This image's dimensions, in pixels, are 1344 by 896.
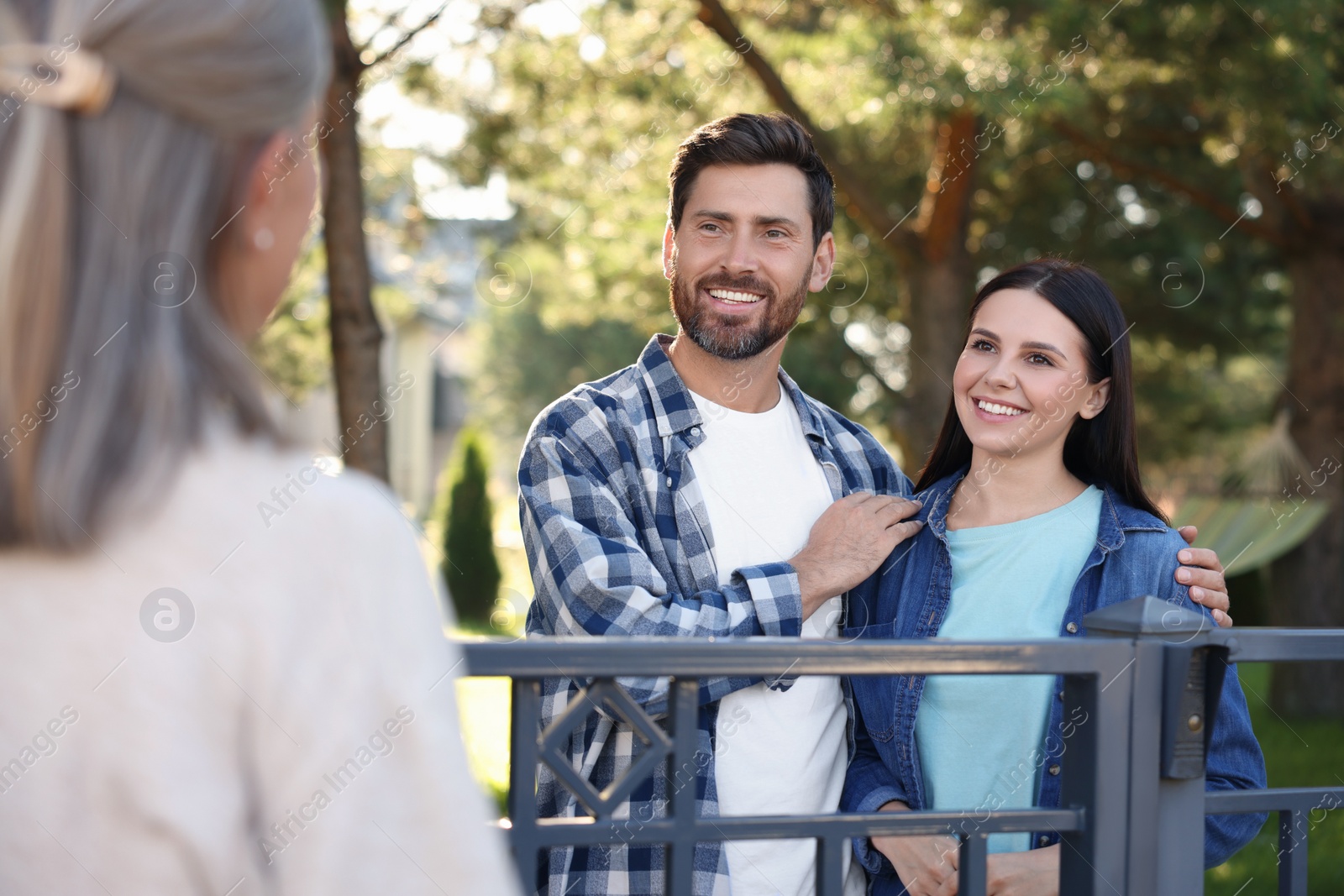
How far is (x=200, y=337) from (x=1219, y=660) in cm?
138

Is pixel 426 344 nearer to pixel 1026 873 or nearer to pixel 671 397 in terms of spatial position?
pixel 671 397

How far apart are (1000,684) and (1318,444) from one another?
25.1 ft

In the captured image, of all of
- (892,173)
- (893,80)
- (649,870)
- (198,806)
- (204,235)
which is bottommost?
(649,870)

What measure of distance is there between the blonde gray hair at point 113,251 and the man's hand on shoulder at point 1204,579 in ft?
5.61

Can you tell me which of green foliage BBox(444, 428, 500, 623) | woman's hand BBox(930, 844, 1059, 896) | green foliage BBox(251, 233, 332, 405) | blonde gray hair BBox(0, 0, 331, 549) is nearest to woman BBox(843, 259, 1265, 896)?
woman's hand BBox(930, 844, 1059, 896)

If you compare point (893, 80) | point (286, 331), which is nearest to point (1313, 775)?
point (893, 80)

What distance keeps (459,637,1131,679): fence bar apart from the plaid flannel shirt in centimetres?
50

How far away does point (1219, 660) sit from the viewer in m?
1.59

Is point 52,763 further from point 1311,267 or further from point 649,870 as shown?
point 1311,267

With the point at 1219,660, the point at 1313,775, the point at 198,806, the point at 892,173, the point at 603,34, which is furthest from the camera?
the point at 892,173

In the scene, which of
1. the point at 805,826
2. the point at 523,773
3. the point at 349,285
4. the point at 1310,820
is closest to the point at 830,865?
the point at 805,826

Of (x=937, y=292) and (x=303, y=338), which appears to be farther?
(x=303, y=338)

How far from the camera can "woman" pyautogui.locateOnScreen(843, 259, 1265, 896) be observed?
2014mm

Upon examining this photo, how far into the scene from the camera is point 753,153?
2.48 metres
